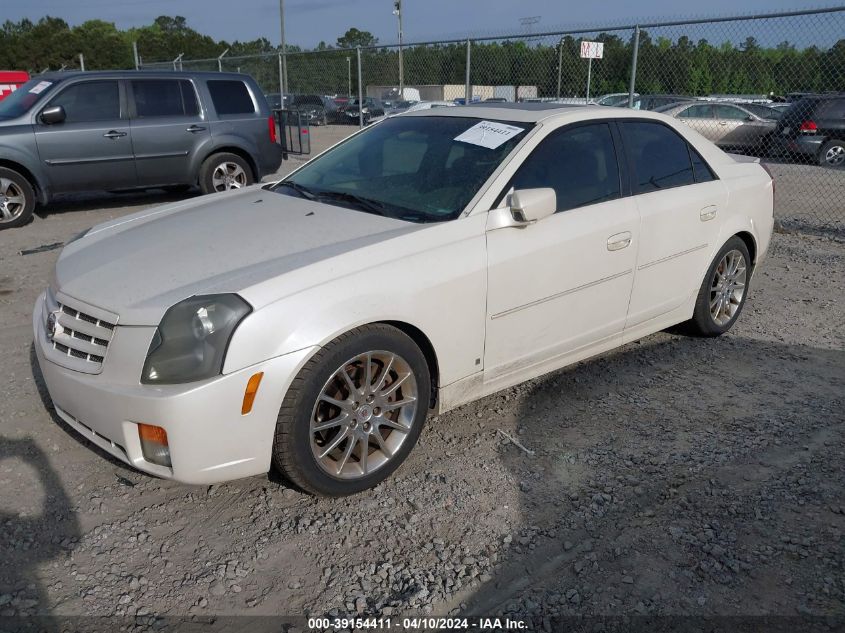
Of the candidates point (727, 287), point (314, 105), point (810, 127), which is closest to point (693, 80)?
point (810, 127)

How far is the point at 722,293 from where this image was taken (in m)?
5.12

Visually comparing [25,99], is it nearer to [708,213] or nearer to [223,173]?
[223,173]

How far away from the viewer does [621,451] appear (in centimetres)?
367

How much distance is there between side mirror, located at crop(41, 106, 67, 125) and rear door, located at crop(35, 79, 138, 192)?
8 centimetres

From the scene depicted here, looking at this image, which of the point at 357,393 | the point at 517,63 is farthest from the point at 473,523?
the point at 517,63

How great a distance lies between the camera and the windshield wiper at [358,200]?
→ 12.3 ft

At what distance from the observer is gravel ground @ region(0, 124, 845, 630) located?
8.68 ft

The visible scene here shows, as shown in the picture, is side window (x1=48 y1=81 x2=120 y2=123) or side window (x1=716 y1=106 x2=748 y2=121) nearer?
side window (x1=48 y1=81 x2=120 y2=123)

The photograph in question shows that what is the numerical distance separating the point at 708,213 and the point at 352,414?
284 cm

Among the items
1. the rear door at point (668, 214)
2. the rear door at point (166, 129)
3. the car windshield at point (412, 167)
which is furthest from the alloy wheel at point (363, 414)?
the rear door at point (166, 129)

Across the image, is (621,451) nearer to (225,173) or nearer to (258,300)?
(258,300)

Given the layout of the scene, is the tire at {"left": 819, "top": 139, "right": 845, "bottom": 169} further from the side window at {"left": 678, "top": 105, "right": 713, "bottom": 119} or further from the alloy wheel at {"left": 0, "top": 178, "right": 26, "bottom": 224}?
the alloy wheel at {"left": 0, "top": 178, "right": 26, "bottom": 224}

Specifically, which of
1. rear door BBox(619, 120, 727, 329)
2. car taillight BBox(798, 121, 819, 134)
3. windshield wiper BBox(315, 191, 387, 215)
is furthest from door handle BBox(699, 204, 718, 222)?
car taillight BBox(798, 121, 819, 134)

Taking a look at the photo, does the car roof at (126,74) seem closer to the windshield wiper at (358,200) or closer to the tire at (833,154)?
the windshield wiper at (358,200)
